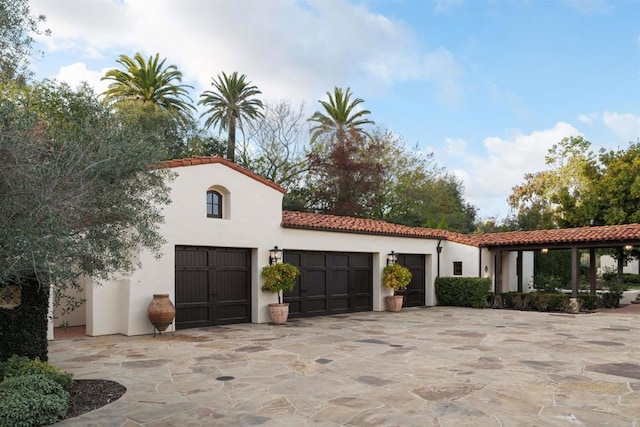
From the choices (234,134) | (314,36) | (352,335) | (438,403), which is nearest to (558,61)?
(314,36)

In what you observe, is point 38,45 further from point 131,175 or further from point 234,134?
point 234,134

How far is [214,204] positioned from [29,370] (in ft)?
27.4

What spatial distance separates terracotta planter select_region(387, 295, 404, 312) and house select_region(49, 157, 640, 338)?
1.12ft

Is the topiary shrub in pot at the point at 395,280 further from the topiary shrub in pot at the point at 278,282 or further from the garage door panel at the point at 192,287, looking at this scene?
the garage door panel at the point at 192,287

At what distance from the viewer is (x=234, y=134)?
31.2m

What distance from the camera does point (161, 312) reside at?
12.1 meters

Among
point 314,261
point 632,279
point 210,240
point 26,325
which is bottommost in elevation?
point 632,279

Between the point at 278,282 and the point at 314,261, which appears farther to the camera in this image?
the point at 314,261

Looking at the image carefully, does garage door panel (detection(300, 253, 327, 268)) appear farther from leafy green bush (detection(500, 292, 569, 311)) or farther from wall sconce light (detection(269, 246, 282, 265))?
leafy green bush (detection(500, 292, 569, 311))

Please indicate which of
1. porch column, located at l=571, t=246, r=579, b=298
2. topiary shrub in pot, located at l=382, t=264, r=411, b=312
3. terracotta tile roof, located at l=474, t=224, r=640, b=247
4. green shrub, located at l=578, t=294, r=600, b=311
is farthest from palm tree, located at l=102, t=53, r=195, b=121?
green shrub, located at l=578, t=294, r=600, b=311

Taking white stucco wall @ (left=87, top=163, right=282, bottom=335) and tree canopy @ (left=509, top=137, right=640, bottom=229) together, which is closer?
white stucco wall @ (left=87, top=163, right=282, bottom=335)

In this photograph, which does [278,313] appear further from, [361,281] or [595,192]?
[595,192]

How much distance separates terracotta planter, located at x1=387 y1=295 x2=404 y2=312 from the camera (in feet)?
60.6

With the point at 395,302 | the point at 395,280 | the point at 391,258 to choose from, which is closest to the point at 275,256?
the point at 395,280
